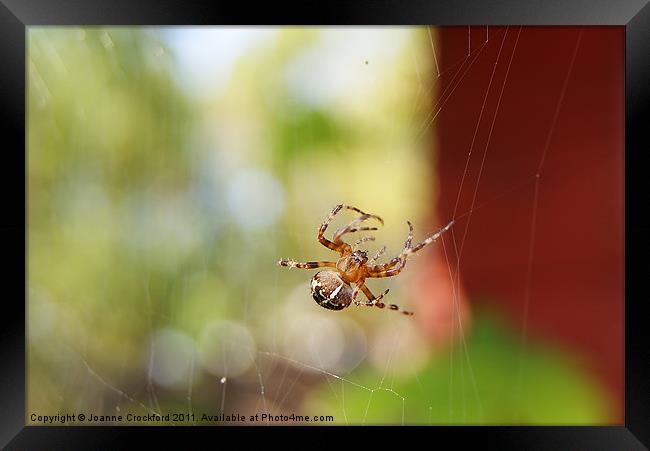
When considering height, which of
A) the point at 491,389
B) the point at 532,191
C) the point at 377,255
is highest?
the point at 532,191

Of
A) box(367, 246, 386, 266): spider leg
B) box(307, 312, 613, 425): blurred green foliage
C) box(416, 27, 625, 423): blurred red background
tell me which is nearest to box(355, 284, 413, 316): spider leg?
box(367, 246, 386, 266): spider leg

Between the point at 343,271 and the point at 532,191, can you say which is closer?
the point at 532,191

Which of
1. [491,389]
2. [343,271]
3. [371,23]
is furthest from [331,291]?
[371,23]

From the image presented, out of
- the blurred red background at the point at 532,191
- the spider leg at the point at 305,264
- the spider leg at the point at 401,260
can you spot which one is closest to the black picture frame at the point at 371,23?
the blurred red background at the point at 532,191

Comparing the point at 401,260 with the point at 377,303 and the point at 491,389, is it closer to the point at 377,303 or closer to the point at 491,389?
the point at 377,303

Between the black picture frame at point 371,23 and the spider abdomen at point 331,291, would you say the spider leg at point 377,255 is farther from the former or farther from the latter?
the black picture frame at point 371,23

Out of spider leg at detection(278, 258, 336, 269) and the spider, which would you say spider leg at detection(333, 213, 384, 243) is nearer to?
the spider
